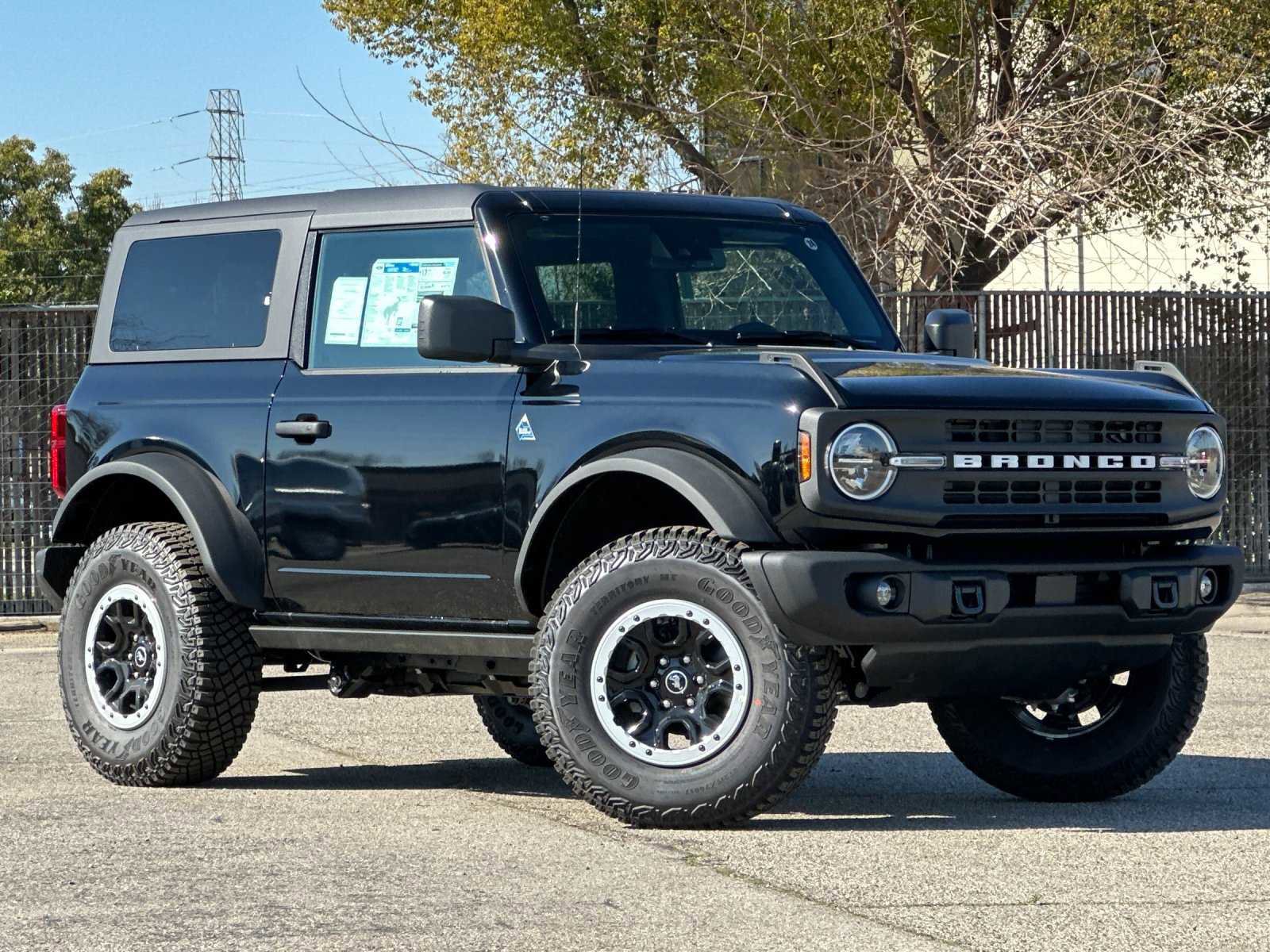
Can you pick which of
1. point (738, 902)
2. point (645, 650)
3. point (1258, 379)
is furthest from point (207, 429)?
point (1258, 379)

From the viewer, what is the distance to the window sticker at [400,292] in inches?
309

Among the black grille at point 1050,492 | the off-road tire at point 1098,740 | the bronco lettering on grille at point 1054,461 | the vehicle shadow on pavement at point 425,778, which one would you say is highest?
the bronco lettering on grille at point 1054,461

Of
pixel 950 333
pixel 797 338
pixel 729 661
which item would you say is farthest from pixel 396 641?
pixel 950 333

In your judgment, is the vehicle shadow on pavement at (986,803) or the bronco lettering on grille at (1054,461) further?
Result: the vehicle shadow on pavement at (986,803)

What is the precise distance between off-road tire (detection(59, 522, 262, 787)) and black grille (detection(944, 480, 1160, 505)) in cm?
281

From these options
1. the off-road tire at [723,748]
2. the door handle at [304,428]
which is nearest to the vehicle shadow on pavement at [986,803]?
the off-road tire at [723,748]

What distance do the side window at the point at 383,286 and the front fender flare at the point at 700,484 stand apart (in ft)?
3.10

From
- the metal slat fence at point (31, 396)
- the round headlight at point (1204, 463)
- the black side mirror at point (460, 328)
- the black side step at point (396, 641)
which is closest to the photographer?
the black side mirror at point (460, 328)

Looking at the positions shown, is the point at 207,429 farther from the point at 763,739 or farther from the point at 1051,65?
the point at 1051,65

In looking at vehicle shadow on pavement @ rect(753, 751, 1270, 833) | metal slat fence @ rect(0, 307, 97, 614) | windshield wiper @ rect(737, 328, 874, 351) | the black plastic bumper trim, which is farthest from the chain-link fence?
the black plastic bumper trim

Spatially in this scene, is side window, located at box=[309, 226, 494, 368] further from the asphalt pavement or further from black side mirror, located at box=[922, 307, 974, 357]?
black side mirror, located at box=[922, 307, 974, 357]

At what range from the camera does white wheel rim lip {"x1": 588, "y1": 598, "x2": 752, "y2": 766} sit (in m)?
6.73

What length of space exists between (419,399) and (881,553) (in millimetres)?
1798

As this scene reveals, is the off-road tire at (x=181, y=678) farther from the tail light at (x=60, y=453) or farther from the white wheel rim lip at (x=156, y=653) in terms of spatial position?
the tail light at (x=60, y=453)
